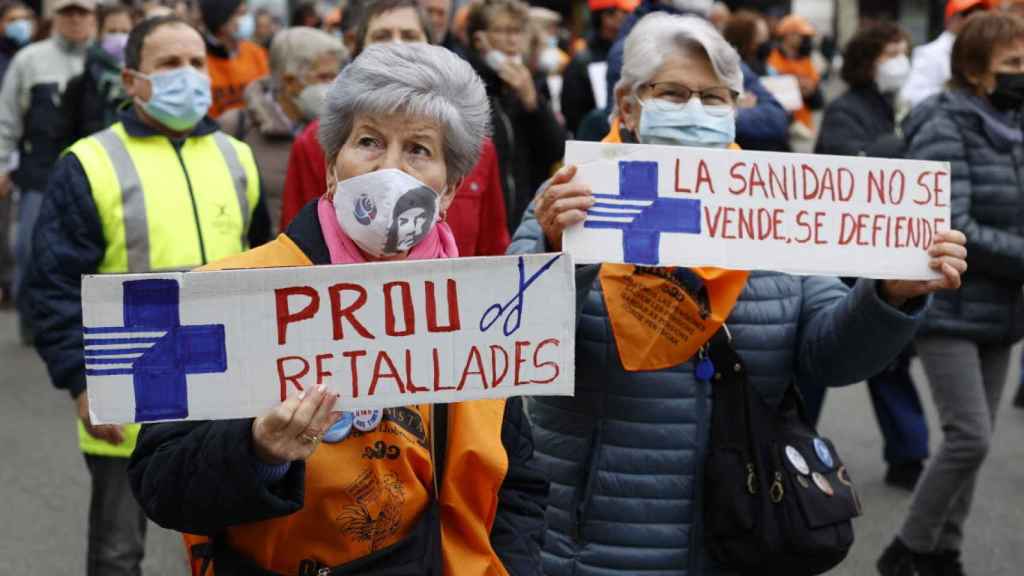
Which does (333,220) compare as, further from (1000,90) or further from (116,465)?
(1000,90)

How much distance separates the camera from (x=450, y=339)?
2258 millimetres

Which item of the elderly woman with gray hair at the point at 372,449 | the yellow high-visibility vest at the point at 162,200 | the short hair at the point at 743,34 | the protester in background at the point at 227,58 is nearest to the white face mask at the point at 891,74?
the short hair at the point at 743,34

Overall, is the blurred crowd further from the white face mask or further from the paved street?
the paved street

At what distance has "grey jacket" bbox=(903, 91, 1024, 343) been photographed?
4.90m

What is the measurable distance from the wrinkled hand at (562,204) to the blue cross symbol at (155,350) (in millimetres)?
871

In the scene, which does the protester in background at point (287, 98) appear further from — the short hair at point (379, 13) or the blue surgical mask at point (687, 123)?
the blue surgical mask at point (687, 123)

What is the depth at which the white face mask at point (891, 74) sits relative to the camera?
7.08 metres

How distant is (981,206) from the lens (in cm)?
495

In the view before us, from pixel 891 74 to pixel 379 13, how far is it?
3.12 metres

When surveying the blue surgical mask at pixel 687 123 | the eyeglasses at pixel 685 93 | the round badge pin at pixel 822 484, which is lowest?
the round badge pin at pixel 822 484

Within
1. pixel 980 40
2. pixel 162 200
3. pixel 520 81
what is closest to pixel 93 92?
pixel 520 81

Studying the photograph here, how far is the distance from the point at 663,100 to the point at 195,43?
1868mm

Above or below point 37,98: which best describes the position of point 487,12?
above

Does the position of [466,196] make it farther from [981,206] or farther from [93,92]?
[93,92]
